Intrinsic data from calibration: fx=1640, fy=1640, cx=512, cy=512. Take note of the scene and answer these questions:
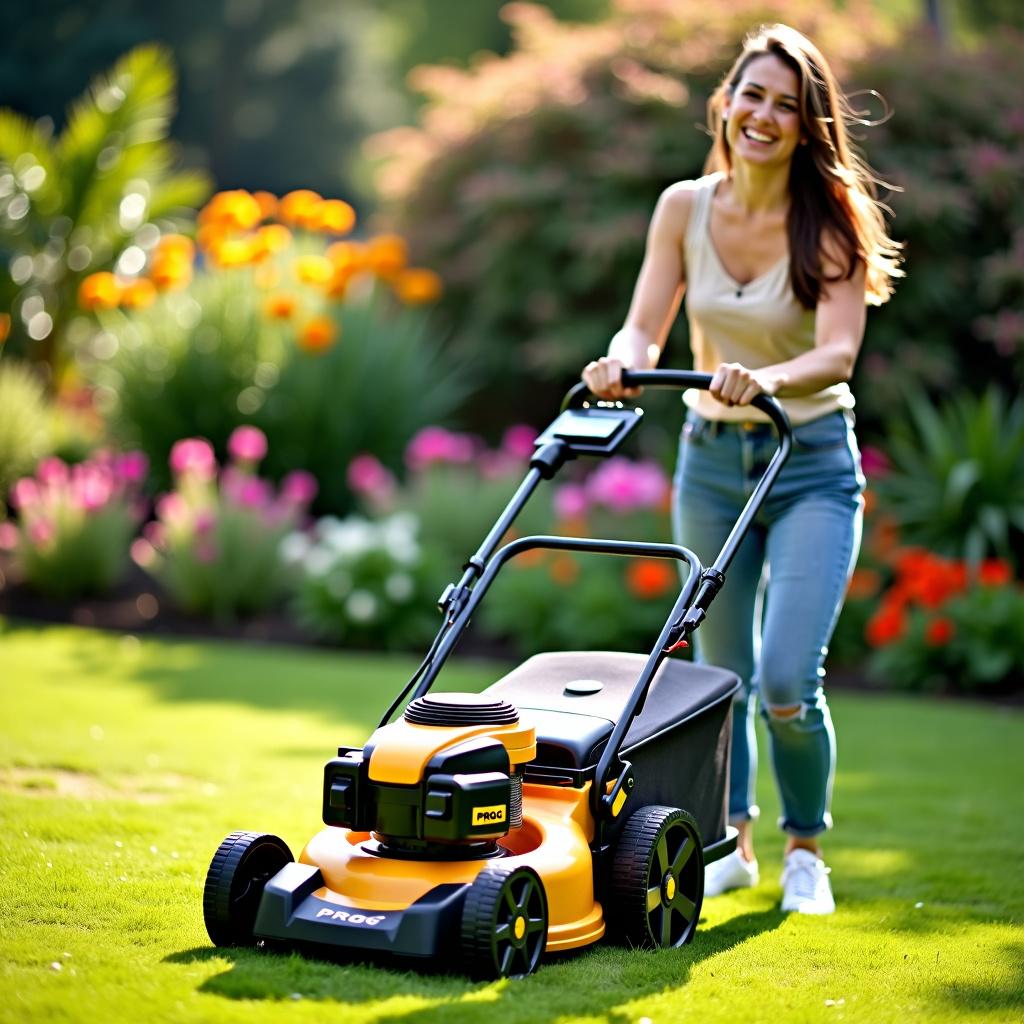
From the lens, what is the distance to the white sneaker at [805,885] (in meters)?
3.92

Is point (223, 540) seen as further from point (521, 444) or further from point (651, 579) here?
point (651, 579)

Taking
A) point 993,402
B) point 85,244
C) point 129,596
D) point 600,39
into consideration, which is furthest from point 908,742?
point 85,244

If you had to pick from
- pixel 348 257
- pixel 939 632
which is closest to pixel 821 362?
pixel 939 632

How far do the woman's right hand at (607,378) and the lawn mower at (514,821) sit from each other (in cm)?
9

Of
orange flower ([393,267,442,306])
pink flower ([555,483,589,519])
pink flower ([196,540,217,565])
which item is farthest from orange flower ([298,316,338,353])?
pink flower ([555,483,589,519])

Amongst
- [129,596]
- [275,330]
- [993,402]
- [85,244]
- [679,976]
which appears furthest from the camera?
[85,244]

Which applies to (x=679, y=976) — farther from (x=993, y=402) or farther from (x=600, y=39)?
(x=600, y=39)

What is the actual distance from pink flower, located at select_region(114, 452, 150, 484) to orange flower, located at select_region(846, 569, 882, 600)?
4.11 m

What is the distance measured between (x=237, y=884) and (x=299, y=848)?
97cm

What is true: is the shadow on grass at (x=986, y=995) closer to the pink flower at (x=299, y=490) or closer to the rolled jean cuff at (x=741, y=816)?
the rolled jean cuff at (x=741, y=816)

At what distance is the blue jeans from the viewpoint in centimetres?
377

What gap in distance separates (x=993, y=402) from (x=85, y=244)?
7.58m

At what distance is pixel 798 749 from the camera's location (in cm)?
386

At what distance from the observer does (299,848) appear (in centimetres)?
415
